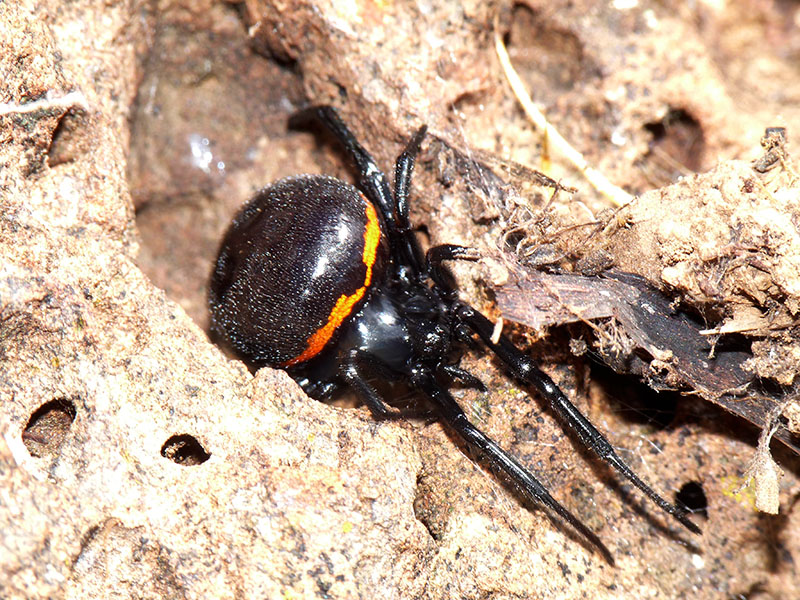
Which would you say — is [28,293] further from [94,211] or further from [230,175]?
[230,175]

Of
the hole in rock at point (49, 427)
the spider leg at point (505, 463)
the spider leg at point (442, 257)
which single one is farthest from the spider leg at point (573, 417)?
the hole in rock at point (49, 427)

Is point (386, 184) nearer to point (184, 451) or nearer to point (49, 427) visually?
point (184, 451)

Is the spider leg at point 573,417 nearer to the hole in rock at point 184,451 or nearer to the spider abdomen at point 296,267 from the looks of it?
the spider abdomen at point 296,267

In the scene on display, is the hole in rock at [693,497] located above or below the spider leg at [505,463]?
below

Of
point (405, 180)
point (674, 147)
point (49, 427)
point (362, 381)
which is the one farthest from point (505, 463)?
point (674, 147)

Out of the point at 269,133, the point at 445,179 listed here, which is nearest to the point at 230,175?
the point at 269,133

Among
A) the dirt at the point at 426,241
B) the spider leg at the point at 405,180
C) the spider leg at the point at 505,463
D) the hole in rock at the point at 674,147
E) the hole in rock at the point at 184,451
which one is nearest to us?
the dirt at the point at 426,241
